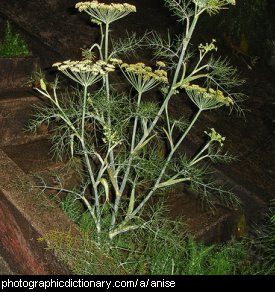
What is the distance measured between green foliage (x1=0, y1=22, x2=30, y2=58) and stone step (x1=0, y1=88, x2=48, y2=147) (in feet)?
1.59

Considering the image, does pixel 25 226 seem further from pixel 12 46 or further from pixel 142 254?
pixel 12 46

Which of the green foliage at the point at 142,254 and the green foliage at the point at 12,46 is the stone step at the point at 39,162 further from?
the green foliage at the point at 12,46

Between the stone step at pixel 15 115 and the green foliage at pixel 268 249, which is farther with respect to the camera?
the stone step at pixel 15 115

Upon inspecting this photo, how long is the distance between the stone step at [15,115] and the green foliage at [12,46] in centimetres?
49

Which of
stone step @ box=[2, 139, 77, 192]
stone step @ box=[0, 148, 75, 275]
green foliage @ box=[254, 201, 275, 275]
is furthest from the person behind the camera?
stone step @ box=[2, 139, 77, 192]

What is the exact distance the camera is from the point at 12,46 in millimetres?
4051

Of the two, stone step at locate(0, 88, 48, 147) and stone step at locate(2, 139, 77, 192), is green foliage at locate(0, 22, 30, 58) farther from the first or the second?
stone step at locate(2, 139, 77, 192)

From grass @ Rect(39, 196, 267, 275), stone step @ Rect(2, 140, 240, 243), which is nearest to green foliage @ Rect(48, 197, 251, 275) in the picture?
grass @ Rect(39, 196, 267, 275)

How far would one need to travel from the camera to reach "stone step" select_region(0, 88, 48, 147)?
3.58 m

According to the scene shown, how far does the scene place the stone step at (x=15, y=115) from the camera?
3576mm

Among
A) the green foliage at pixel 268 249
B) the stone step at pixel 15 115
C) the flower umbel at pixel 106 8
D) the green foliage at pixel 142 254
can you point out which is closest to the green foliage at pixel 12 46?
the stone step at pixel 15 115
